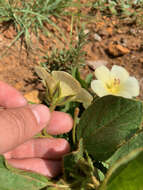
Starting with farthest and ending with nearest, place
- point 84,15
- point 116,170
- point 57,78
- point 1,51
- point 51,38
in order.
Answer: point 84,15 → point 51,38 → point 1,51 → point 57,78 → point 116,170

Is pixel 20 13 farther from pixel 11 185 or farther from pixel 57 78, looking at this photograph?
pixel 11 185

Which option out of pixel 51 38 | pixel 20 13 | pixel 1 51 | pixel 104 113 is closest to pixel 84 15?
pixel 51 38

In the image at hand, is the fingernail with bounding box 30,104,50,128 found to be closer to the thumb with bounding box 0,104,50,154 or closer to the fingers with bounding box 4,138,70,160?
the thumb with bounding box 0,104,50,154

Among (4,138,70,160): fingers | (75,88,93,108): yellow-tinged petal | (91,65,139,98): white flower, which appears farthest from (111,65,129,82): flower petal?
(4,138,70,160): fingers

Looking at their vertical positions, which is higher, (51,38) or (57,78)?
(51,38)

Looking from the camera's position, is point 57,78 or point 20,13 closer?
point 57,78

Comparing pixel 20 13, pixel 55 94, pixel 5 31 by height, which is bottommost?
pixel 55 94

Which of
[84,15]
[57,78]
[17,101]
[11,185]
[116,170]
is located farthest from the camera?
[84,15]

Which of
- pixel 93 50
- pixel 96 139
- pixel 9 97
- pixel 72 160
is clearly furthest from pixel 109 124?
pixel 93 50
